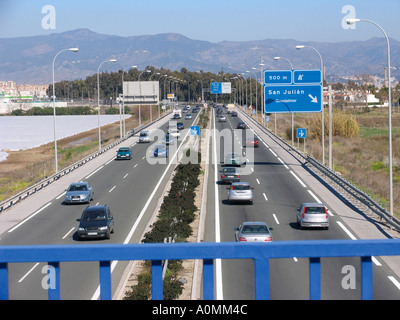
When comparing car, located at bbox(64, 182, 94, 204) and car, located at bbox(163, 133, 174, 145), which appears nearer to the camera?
car, located at bbox(64, 182, 94, 204)

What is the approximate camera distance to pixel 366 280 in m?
4.04

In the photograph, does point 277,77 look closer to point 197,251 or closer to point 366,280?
point 366,280

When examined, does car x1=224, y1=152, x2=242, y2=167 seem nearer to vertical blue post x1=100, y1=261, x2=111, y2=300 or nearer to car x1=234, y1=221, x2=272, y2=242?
car x1=234, y1=221, x2=272, y2=242

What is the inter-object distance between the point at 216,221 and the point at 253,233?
22.5 feet

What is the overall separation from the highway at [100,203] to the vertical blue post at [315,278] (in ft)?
25.5

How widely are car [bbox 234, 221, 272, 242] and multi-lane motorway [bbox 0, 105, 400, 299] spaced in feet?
3.46

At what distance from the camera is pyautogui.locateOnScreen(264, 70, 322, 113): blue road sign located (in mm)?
44938

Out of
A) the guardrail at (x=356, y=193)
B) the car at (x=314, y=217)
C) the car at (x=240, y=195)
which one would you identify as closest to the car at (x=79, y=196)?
the car at (x=240, y=195)

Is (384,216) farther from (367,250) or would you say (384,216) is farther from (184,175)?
(367,250)

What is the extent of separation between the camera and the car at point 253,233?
75.7 ft

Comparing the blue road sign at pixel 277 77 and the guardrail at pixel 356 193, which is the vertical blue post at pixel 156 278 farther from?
the blue road sign at pixel 277 77

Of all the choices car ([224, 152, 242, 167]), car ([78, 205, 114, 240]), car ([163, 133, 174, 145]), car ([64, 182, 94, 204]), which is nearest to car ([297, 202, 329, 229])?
car ([78, 205, 114, 240])
